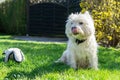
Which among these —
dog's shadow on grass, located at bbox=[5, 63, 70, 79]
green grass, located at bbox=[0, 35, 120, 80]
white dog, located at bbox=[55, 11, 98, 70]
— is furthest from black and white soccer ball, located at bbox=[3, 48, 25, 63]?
white dog, located at bbox=[55, 11, 98, 70]

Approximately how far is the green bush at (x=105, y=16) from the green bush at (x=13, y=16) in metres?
7.85

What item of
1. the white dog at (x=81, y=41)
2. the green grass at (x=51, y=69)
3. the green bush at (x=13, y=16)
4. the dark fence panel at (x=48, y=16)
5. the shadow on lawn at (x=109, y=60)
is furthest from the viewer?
the green bush at (x=13, y=16)

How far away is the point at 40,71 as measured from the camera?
6828 millimetres

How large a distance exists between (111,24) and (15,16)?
29.1ft

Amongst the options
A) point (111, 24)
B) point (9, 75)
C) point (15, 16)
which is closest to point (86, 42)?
point (9, 75)

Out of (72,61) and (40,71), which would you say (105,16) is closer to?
(72,61)

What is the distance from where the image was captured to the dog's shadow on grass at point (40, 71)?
6.38 meters

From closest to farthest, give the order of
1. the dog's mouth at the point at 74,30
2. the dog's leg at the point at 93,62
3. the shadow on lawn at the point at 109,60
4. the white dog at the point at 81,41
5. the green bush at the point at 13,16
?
the dog's mouth at the point at 74,30, the white dog at the point at 81,41, the dog's leg at the point at 93,62, the shadow on lawn at the point at 109,60, the green bush at the point at 13,16

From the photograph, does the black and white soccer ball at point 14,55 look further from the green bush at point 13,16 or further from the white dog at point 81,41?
the green bush at point 13,16

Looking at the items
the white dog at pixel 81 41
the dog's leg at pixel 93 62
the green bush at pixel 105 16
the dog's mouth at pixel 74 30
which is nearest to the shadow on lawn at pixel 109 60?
the dog's leg at pixel 93 62

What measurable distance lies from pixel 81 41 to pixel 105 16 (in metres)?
5.97

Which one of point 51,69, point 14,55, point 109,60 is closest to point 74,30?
point 51,69

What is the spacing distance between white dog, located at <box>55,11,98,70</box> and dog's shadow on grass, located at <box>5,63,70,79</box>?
284 mm

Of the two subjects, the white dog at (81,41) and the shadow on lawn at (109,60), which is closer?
the white dog at (81,41)
